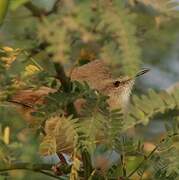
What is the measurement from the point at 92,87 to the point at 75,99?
1.33 ft

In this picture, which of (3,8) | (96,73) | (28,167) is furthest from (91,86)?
(96,73)

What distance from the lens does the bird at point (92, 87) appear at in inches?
79.2

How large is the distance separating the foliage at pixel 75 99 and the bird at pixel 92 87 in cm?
2

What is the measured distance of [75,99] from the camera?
1905 mm

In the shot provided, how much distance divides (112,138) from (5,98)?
0.33 m

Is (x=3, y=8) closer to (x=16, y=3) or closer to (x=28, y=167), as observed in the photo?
(x=16, y=3)

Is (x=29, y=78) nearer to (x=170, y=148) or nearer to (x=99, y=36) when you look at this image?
(x=99, y=36)

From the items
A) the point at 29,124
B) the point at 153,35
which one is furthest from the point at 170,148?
Answer: the point at 153,35

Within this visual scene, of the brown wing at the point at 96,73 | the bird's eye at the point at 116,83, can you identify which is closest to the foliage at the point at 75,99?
the brown wing at the point at 96,73

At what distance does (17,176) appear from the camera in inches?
88.6

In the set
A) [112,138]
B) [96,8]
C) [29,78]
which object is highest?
[96,8]

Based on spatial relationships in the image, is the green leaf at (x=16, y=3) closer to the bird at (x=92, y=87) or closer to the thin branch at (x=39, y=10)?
the thin branch at (x=39, y=10)

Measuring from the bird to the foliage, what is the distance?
0.02 m

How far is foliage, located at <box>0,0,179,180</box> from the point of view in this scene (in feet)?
5.53
